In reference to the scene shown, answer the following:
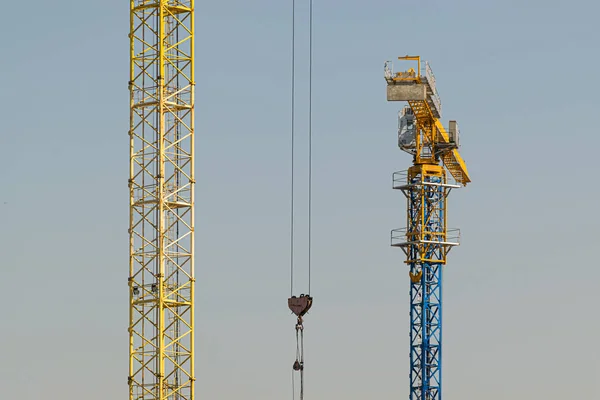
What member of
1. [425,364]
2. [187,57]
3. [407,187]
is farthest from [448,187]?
[187,57]

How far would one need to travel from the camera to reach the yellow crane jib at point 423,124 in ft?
475

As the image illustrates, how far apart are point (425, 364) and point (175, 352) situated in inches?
1286

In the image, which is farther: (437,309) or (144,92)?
(437,309)

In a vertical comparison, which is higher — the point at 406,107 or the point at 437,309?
the point at 406,107

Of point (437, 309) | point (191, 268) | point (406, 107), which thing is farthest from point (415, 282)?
point (191, 268)

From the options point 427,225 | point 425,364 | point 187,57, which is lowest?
point 425,364

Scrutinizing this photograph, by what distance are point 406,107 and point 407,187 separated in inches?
255

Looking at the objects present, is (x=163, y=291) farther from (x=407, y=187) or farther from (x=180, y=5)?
(x=407, y=187)

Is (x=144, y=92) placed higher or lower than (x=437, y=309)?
higher

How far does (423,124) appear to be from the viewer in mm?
150750

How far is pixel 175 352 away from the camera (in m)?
122

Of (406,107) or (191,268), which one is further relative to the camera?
(406,107)

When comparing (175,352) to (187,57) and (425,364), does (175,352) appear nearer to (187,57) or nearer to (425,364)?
(187,57)

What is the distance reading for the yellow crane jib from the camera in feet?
475
